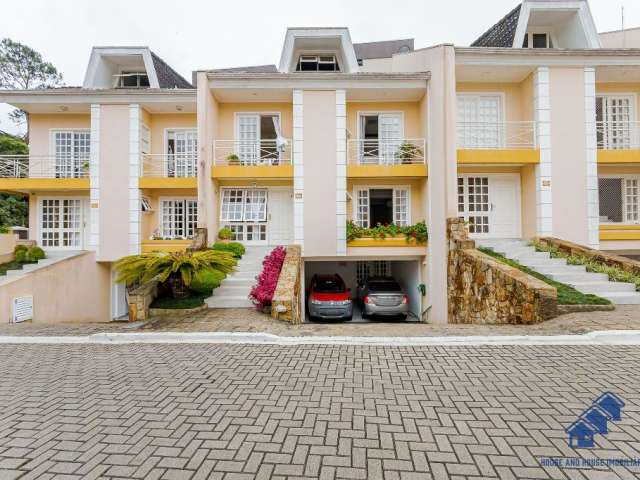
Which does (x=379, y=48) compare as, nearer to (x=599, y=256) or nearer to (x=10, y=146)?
(x=599, y=256)

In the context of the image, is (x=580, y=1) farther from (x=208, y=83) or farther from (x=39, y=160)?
(x=39, y=160)

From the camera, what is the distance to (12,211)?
20.9m

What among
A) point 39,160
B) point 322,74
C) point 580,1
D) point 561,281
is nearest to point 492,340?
point 561,281

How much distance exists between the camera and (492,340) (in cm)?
556

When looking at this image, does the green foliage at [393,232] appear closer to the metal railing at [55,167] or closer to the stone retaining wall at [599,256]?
the stone retaining wall at [599,256]

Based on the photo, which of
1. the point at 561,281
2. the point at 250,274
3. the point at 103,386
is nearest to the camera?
the point at 103,386

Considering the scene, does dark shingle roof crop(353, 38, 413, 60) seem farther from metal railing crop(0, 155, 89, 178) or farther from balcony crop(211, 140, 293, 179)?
metal railing crop(0, 155, 89, 178)

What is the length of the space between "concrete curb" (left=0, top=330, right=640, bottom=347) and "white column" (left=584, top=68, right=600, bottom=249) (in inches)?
337

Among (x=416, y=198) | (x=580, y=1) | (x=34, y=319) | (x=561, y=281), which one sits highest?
(x=580, y=1)

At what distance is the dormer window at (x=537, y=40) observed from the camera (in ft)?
46.0

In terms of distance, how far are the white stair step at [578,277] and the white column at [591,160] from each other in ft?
14.1

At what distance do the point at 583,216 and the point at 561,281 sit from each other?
17.0 feet

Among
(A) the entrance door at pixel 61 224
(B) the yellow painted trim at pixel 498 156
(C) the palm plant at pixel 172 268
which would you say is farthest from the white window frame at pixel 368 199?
(A) the entrance door at pixel 61 224

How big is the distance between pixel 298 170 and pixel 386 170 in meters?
3.52
